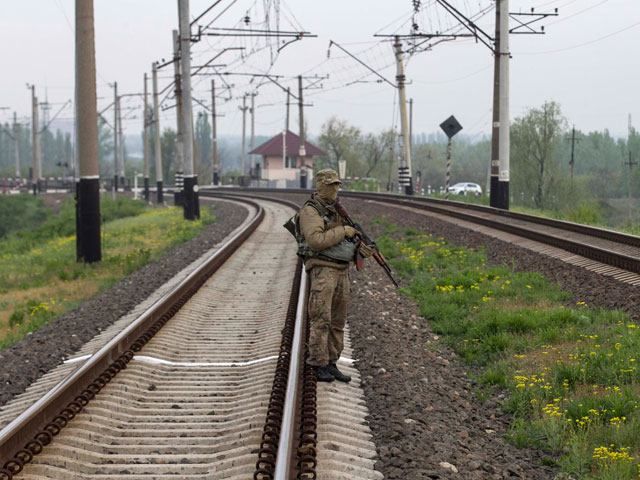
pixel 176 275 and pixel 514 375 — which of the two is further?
pixel 176 275

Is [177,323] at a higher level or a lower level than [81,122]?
lower

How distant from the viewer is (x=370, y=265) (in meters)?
17.9

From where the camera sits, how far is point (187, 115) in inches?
1364

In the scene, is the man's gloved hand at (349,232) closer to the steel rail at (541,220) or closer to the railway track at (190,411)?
the railway track at (190,411)

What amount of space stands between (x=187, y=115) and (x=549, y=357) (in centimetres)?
2677

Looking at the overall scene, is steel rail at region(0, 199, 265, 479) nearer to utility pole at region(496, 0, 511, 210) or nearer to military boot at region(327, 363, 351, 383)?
military boot at region(327, 363, 351, 383)

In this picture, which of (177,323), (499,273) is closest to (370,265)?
(499,273)

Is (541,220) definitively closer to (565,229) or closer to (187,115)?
(565,229)

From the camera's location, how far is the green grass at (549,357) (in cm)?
675

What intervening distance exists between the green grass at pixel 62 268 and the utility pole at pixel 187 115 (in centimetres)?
85

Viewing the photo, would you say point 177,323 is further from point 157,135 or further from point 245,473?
point 157,135

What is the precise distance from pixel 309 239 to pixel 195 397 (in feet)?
5.31

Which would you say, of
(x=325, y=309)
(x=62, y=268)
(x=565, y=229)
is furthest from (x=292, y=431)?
(x=565, y=229)

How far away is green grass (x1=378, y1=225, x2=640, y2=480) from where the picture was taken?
6.75 m
